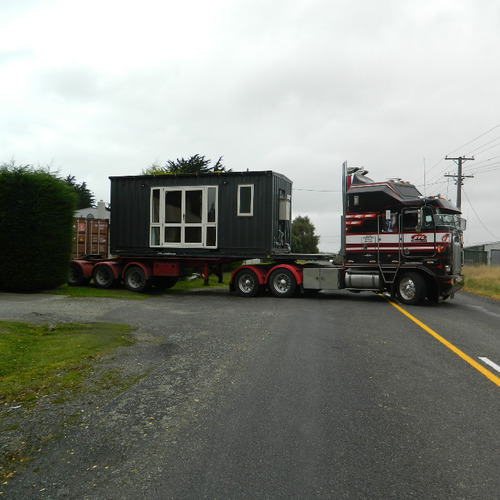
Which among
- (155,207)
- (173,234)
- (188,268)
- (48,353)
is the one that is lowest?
(48,353)

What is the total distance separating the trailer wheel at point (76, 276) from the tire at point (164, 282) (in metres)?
2.69

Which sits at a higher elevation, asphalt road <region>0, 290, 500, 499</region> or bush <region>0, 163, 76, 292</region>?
bush <region>0, 163, 76, 292</region>

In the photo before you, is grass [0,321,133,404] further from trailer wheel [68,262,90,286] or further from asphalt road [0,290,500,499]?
trailer wheel [68,262,90,286]

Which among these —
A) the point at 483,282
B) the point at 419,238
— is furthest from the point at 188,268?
the point at 483,282

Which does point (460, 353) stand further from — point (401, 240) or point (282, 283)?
point (282, 283)

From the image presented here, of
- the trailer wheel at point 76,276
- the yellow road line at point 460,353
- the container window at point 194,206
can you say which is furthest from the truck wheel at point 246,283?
the trailer wheel at point 76,276

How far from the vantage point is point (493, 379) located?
18.2 ft

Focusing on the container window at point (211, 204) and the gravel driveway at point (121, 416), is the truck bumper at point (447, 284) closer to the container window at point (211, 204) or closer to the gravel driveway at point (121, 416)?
the container window at point (211, 204)

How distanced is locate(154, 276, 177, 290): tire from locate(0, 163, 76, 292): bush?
4.08m

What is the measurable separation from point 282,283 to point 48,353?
1016 centimetres

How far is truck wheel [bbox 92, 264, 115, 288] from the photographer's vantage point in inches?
688

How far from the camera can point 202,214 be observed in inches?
642

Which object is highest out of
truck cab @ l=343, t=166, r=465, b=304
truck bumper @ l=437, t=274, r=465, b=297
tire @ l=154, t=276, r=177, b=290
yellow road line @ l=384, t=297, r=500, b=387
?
truck cab @ l=343, t=166, r=465, b=304

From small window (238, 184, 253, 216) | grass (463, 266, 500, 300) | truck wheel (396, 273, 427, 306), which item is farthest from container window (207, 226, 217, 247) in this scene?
grass (463, 266, 500, 300)
